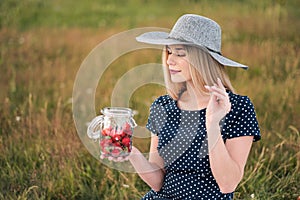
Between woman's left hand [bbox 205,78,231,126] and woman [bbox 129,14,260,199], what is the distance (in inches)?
2.2

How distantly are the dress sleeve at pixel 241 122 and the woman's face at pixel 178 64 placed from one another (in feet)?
0.76

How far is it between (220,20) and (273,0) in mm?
997

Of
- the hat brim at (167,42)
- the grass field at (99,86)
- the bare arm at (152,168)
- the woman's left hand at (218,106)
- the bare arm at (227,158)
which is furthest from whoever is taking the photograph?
the grass field at (99,86)

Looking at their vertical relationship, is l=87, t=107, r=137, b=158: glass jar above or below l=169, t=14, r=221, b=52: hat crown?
below

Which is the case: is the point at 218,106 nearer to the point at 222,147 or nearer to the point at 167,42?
the point at 222,147

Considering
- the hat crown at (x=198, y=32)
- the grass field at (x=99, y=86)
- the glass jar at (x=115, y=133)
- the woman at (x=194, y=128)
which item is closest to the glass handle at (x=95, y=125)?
the glass jar at (x=115, y=133)

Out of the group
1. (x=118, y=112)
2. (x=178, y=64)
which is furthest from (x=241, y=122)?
(x=118, y=112)

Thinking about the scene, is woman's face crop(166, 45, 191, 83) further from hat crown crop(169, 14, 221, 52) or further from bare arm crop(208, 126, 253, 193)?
bare arm crop(208, 126, 253, 193)

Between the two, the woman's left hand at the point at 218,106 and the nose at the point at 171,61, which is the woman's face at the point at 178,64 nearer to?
the nose at the point at 171,61

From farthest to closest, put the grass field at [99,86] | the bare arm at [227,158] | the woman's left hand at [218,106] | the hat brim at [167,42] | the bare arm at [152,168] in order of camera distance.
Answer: the grass field at [99,86]
the bare arm at [152,168]
the hat brim at [167,42]
the bare arm at [227,158]
the woman's left hand at [218,106]

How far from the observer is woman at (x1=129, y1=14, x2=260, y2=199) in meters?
2.51

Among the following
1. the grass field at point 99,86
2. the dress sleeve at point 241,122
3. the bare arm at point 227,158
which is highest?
the dress sleeve at point 241,122

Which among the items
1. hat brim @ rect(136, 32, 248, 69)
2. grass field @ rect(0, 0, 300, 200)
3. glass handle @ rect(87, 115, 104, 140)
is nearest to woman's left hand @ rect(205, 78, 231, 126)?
hat brim @ rect(136, 32, 248, 69)

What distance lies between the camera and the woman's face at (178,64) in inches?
101
